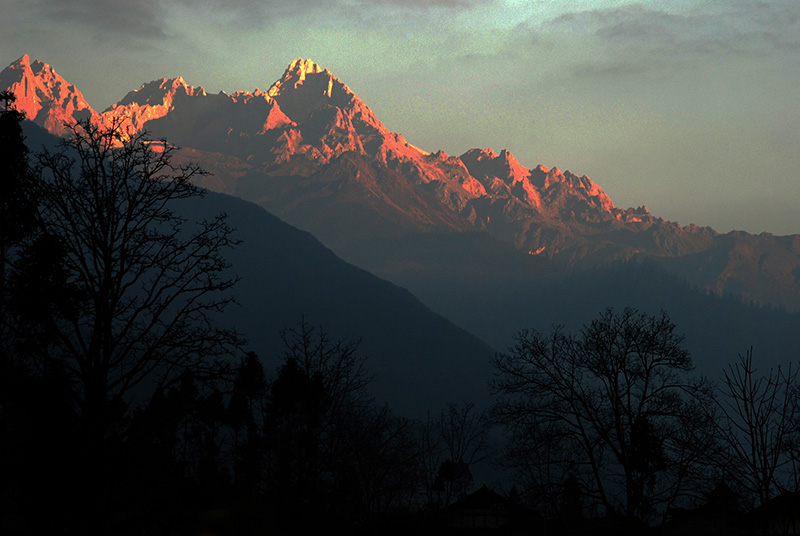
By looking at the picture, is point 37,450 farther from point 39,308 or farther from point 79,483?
point 39,308

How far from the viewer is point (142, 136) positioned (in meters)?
21.3

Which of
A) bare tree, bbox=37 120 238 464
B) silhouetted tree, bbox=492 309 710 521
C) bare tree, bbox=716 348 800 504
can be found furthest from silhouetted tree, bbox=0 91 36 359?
bare tree, bbox=716 348 800 504

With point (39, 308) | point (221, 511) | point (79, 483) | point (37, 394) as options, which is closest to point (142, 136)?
point (39, 308)

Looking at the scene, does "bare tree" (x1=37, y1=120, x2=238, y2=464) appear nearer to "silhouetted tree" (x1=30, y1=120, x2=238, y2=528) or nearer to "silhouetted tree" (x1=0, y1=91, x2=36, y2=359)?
"silhouetted tree" (x1=30, y1=120, x2=238, y2=528)

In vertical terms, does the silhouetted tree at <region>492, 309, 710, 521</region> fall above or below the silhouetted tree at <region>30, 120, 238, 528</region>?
below

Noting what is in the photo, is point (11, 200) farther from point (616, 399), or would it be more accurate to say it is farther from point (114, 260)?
point (616, 399)

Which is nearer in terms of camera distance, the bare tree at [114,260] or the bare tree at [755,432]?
the bare tree at [755,432]

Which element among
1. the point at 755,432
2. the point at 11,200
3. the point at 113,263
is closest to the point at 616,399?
the point at 755,432

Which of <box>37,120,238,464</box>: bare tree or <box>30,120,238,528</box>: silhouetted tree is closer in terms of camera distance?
<box>30,120,238,528</box>: silhouetted tree

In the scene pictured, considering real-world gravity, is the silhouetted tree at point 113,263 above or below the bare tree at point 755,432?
above

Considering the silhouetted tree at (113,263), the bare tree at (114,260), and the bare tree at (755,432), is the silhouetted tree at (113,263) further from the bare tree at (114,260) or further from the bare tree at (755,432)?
the bare tree at (755,432)

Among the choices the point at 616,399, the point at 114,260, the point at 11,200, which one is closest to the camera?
the point at 114,260

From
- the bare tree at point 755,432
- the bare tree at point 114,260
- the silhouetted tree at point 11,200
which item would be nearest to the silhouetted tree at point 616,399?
the bare tree at point 755,432

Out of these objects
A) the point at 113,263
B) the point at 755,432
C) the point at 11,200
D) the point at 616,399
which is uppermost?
the point at 11,200
